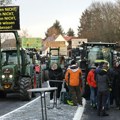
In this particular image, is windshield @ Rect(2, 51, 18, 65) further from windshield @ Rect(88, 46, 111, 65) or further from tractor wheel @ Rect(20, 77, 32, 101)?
windshield @ Rect(88, 46, 111, 65)

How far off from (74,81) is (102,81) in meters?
2.27

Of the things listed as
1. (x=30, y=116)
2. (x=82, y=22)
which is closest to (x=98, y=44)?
(x=30, y=116)

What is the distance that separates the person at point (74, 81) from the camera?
18797 millimetres

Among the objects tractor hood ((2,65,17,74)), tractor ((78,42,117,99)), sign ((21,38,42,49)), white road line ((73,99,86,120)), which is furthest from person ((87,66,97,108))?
sign ((21,38,42,49))

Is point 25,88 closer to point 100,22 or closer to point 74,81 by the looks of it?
point 74,81

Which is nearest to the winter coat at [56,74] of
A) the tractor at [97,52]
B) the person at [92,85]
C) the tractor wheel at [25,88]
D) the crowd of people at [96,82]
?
the crowd of people at [96,82]

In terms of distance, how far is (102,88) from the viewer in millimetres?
16641

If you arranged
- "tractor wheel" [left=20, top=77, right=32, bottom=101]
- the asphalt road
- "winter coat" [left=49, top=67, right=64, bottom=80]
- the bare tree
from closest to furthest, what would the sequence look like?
the asphalt road < "winter coat" [left=49, top=67, right=64, bottom=80] < "tractor wheel" [left=20, top=77, right=32, bottom=101] < the bare tree

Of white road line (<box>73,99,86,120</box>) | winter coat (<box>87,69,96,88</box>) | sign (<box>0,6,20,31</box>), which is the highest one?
sign (<box>0,6,20,31</box>)

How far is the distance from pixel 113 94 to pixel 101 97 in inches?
82.4

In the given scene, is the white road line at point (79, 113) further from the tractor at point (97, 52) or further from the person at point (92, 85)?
the tractor at point (97, 52)

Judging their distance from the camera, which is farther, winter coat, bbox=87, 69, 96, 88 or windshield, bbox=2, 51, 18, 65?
windshield, bbox=2, 51, 18, 65

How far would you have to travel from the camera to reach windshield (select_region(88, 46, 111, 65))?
24.4 m

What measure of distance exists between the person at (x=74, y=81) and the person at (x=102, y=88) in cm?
203
